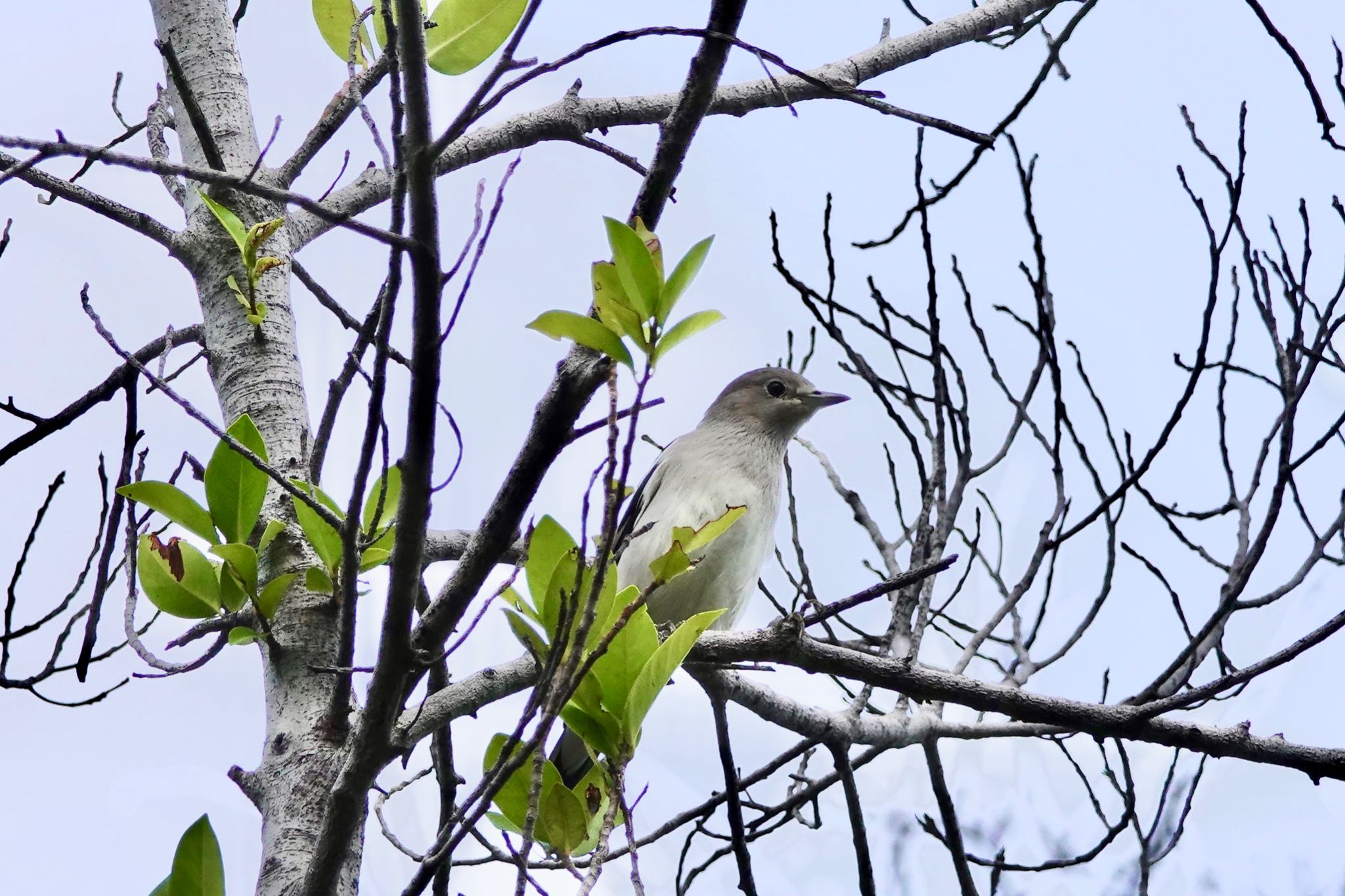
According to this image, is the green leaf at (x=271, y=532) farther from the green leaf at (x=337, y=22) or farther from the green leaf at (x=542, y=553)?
the green leaf at (x=337, y=22)

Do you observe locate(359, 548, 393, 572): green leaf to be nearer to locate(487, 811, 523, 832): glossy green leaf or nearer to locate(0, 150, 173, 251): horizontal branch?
locate(487, 811, 523, 832): glossy green leaf

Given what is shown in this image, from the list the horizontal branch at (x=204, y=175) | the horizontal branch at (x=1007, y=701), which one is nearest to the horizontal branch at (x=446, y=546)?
the horizontal branch at (x=1007, y=701)

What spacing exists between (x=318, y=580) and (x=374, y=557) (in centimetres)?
14

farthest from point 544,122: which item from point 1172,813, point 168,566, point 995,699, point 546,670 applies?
point 1172,813

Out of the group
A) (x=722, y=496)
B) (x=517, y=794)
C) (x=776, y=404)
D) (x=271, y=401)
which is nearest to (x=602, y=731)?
(x=517, y=794)

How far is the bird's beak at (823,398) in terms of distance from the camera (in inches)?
162

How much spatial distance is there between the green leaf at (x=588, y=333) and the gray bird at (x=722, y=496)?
57.4 inches

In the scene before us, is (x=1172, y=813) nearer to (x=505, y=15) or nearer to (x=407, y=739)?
(x=407, y=739)

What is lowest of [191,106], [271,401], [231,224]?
[271,401]

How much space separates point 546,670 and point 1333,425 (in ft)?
8.29

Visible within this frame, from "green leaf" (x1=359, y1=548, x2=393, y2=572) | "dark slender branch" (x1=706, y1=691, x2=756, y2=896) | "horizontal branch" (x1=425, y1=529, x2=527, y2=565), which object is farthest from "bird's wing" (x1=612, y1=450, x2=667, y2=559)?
"green leaf" (x1=359, y1=548, x2=393, y2=572)

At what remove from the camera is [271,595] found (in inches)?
82.1

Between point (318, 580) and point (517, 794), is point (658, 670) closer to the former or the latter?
point (517, 794)

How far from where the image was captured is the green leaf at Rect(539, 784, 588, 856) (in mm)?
1773
